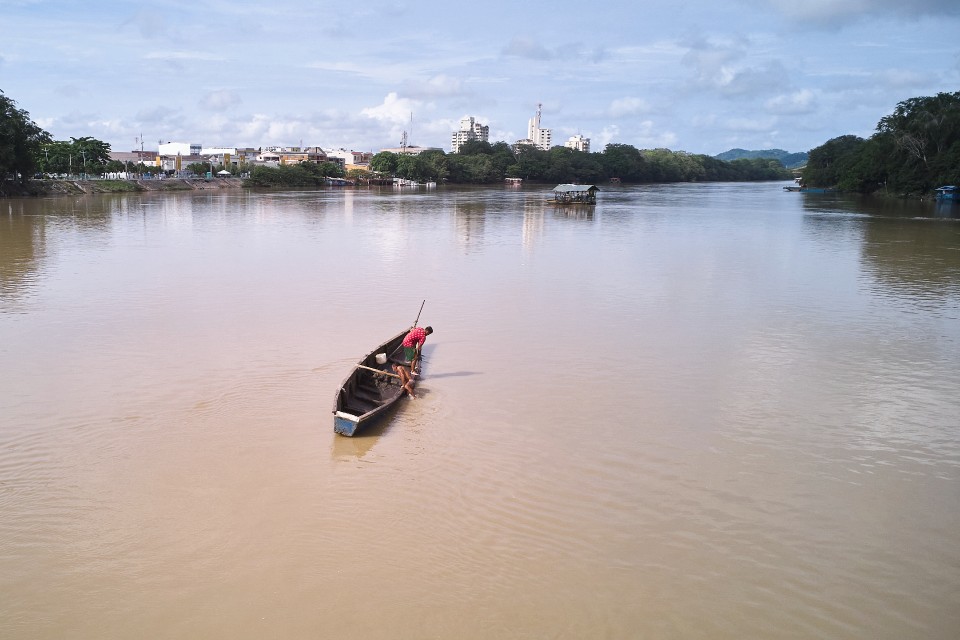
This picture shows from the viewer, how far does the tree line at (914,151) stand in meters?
52.4

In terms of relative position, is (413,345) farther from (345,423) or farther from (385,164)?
(385,164)

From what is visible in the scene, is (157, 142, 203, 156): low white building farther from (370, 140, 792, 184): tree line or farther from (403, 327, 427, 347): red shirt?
(403, 327, 427, 347): red shirt

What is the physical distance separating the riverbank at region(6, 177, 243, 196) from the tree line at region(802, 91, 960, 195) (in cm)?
6179

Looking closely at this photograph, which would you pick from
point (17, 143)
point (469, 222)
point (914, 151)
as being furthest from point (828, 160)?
point (17, 143)

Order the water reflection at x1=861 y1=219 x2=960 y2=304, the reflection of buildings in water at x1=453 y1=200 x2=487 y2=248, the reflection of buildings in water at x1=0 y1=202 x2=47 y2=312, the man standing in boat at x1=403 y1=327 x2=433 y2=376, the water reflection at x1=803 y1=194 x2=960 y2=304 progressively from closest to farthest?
the man standing in boat at x1=403 y1=327 x2=433 y2=376 < the reflection of buildings in water at x1=0 y1=202 x2=47 y2=312 < the water reflection at x1=861 y1=219 x2=960 y2=304 < the water reflection at x1=803 y1=194 x2=960 y2=304 < the reflection of buildings in water at x1=453 y1=200 x2=487 y2=248

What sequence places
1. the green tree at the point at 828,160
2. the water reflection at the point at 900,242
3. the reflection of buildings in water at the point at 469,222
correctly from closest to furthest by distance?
the water reflection at the point at 900,242 < the reflection of buildings in water at the point at 469,222 < the green tree at the point at 828,160

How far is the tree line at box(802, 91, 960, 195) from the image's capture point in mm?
52372

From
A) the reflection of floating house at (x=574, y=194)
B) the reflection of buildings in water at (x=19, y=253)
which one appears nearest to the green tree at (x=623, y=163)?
the reflection of floating house at (x=574, y=194)

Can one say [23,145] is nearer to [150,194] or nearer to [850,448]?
[150,194]

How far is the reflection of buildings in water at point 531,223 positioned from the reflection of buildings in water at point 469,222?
2.18 meters

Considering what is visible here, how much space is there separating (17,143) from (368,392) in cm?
4754

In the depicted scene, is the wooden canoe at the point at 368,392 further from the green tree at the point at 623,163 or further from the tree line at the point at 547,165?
the green tree at the point at 623,163

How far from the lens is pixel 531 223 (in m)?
41.2

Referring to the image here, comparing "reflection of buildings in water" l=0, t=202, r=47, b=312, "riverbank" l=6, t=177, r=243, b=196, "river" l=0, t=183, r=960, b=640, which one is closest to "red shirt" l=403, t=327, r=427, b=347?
"river" l=0, t=183, r=960, b=640
